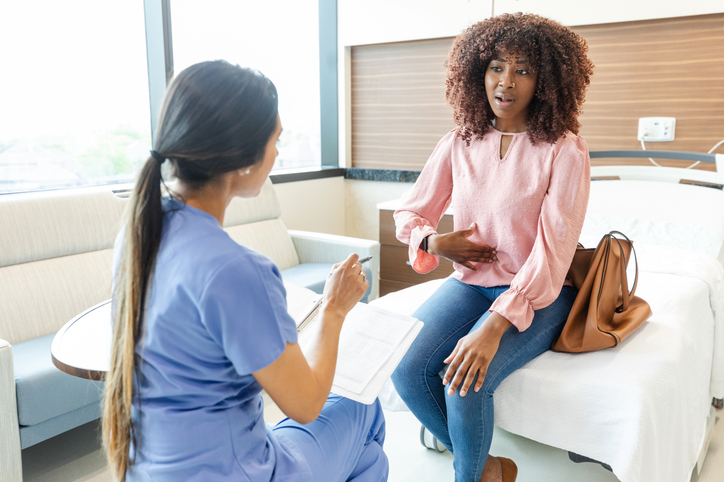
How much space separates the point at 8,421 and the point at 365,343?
1.09 metres

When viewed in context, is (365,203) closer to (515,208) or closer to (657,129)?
(657,129)

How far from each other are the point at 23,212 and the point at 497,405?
188 centimetres

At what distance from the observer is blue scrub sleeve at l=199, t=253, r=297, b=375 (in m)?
0.81

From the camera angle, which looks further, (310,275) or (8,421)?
(310,275)

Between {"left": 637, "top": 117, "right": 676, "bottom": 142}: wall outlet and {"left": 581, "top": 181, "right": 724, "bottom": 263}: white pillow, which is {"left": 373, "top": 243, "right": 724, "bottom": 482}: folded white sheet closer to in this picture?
{"left": 581, "top": 181, "right": 724, "bottom": 263}: white pillow

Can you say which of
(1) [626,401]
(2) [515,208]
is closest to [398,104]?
(2) [515,208]

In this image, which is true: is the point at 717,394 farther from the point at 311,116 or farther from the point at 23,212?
the point at 311,116

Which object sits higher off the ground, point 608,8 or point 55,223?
point 608,8

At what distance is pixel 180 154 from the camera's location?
860mm

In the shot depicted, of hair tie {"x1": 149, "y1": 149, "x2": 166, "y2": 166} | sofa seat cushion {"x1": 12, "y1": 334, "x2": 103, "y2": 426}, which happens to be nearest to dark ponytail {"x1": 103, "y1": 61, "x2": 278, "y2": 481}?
hair tie {"x1": 149, "y1": 149, "x2": 166, "y2": 166}

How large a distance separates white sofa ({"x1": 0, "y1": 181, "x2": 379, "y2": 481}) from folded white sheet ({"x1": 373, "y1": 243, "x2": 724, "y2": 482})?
1024 mm

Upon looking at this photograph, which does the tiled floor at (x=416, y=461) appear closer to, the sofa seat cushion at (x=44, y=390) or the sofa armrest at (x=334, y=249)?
the sofa seat cushion at (x=44, y=390)

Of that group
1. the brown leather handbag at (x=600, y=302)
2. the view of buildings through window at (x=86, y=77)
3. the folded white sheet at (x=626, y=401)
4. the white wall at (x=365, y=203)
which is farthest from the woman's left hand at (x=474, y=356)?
the white wall at (x=365, y=203)

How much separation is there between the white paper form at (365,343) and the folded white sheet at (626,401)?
0.35 m
